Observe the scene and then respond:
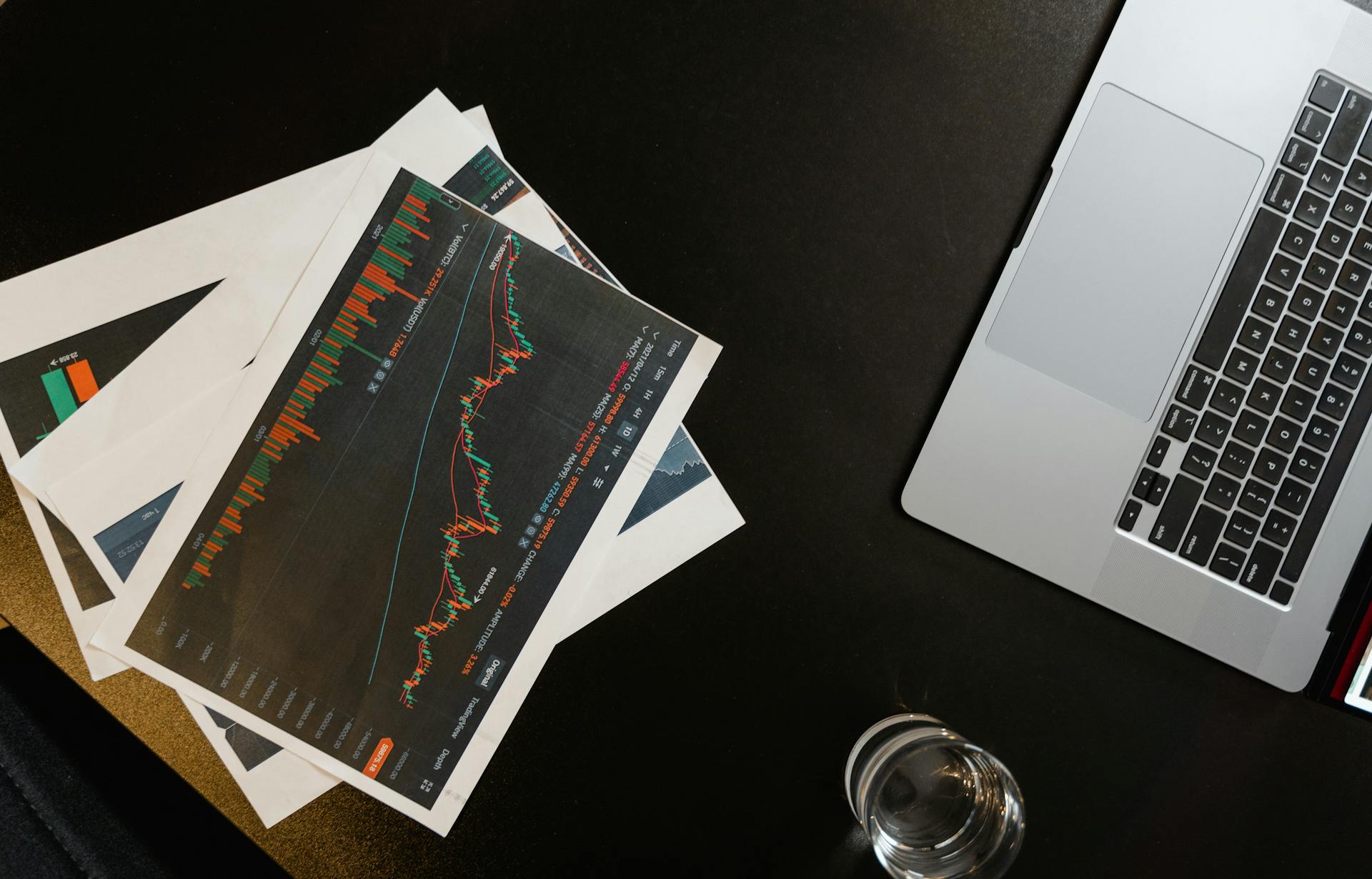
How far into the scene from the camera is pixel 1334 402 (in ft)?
2.18

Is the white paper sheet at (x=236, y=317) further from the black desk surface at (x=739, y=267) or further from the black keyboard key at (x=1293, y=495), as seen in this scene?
the black keyboard key at (x=1293, y=495)

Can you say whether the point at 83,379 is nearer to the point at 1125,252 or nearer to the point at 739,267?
the point at 739,267

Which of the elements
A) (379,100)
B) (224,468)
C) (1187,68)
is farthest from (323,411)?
(1187,68)

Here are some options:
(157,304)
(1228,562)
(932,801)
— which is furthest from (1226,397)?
(157,304)

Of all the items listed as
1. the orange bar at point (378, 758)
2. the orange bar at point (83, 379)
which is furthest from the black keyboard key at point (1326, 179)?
the orange bar at point (83, 379)

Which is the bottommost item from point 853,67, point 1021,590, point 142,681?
point 142,681

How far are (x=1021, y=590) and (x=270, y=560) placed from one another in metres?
0.60

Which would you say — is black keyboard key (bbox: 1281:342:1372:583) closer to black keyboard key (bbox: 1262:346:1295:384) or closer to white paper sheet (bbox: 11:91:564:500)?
black keyboard key (bbox: 1262:346:1295:384)

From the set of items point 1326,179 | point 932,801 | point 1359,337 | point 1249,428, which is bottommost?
point 932,801

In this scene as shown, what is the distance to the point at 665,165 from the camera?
0.68m

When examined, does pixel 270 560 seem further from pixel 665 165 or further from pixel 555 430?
pixel 665 165

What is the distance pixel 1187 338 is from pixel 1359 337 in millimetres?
143

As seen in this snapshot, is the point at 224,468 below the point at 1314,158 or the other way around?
below

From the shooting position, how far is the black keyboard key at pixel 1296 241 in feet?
2.16
